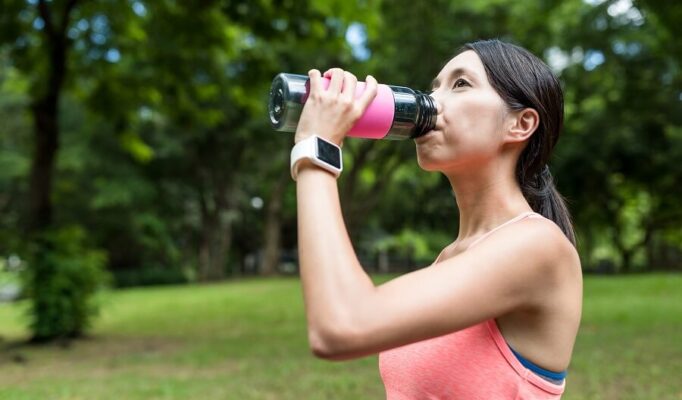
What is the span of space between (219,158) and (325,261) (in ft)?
86.7

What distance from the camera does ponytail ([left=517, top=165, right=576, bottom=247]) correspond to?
5.13 ft

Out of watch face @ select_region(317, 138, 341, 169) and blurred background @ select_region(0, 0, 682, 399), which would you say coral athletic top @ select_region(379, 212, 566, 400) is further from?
blurred background @ select_region(0, 0, 682, 399)

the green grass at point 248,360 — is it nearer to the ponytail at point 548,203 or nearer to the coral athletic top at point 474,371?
the ponytail at point 548,203

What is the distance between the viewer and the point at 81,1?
9953 mm

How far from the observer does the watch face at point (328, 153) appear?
1206mm

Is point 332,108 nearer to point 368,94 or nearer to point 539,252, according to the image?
point 368,94

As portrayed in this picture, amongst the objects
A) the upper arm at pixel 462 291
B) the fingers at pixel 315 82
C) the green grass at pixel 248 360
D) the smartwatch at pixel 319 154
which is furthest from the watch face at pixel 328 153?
the green grass at pixel 248 360

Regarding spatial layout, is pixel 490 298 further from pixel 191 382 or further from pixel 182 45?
pixel 182 45

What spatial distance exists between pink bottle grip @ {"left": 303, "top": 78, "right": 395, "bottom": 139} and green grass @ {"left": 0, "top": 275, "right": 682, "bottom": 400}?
16.3 feet

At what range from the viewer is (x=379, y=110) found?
4.25 ft

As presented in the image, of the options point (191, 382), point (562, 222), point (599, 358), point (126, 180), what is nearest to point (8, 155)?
point (126, 180)

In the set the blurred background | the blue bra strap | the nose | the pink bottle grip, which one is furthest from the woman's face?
the blurred background

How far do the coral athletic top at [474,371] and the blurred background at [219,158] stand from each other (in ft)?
4.04

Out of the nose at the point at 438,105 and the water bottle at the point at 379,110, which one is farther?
the nose at the point at 438,105
